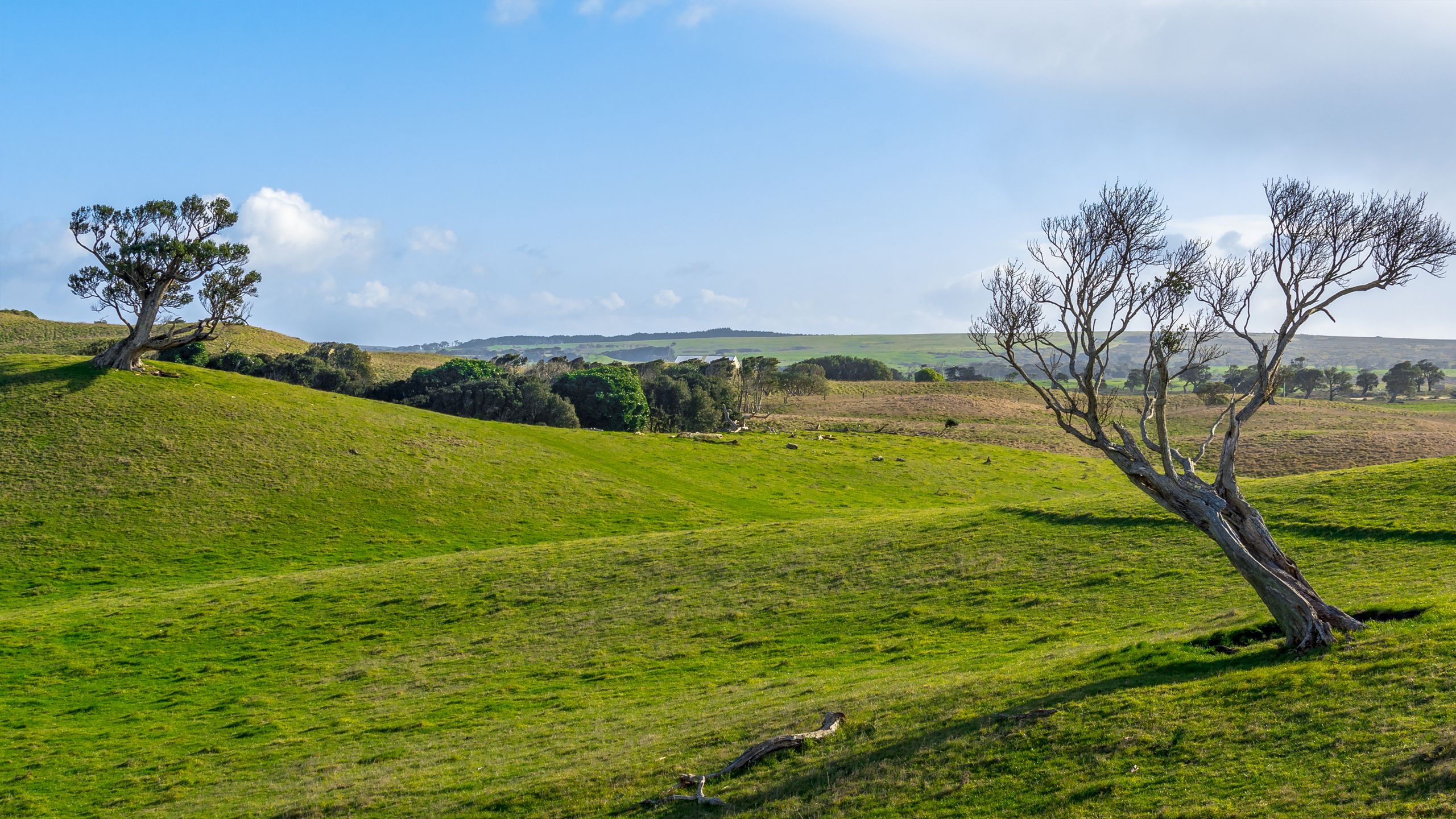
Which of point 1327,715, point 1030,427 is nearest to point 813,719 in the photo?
point 1327,715

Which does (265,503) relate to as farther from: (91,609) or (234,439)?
(91,609)

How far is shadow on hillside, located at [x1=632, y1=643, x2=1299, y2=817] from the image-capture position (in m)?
15.5

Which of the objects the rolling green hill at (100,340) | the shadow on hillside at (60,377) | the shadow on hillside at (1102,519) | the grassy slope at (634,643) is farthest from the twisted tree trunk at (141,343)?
the shadow on hillside at (1102,519)

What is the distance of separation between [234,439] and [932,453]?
5822 centimetres

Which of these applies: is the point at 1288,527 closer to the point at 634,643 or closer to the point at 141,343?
the point at 634,643

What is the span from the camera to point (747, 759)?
16891mm

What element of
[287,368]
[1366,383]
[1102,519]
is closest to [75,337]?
[287,368]

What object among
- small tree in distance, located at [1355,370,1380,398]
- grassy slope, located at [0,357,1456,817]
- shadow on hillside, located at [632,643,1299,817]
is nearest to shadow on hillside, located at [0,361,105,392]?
grassy slope, located at [0,357,1456,817]

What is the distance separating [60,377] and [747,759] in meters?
67.3

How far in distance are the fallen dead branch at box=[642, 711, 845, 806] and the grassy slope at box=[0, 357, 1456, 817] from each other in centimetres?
37

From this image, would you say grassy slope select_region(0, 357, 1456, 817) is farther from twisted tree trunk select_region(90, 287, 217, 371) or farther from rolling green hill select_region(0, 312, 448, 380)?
rolling green hill select_region(0, 312, 448, 380)

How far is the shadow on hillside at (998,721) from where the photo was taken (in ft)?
50.9

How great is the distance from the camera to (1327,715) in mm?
14336

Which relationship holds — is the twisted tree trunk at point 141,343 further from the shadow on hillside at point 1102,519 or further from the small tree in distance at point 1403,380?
the small tree in distance at point 1403,380
